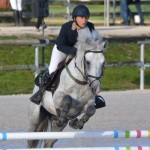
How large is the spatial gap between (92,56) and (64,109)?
76 centimetres

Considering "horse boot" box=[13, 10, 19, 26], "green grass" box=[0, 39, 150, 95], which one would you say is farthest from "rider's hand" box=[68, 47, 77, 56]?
"horse boot" box=[13, 10, 19, 26]

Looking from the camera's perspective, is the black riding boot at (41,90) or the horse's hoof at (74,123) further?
the black riding boot at (41,90)

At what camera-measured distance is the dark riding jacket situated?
1162 cm

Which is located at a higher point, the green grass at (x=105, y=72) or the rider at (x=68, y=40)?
the rider at (x=68, y=40)

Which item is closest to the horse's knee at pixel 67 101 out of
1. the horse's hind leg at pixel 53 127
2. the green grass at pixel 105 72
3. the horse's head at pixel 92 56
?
the horse's head at pixel 92 56

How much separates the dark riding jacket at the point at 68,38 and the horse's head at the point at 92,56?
0.74ft

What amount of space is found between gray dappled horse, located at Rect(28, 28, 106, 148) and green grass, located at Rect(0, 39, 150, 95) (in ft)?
26.7

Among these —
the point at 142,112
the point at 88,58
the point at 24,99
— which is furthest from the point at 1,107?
the point at 88,58

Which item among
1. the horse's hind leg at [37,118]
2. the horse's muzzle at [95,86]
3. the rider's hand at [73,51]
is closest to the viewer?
the horse's muzzle at [95,86]

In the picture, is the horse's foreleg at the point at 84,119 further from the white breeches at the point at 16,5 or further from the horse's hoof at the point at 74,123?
the white breeches at the point at 16,5

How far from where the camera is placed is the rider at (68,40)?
11.5 m

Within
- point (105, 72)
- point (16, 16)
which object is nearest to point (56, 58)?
point (105, 72)

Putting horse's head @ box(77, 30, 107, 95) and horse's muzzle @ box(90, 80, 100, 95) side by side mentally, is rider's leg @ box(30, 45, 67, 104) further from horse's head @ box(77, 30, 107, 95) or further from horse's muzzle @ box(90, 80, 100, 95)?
horse's muzzle @ box(90, 80, 100, 95)

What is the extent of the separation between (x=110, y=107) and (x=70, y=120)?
6312 mm
